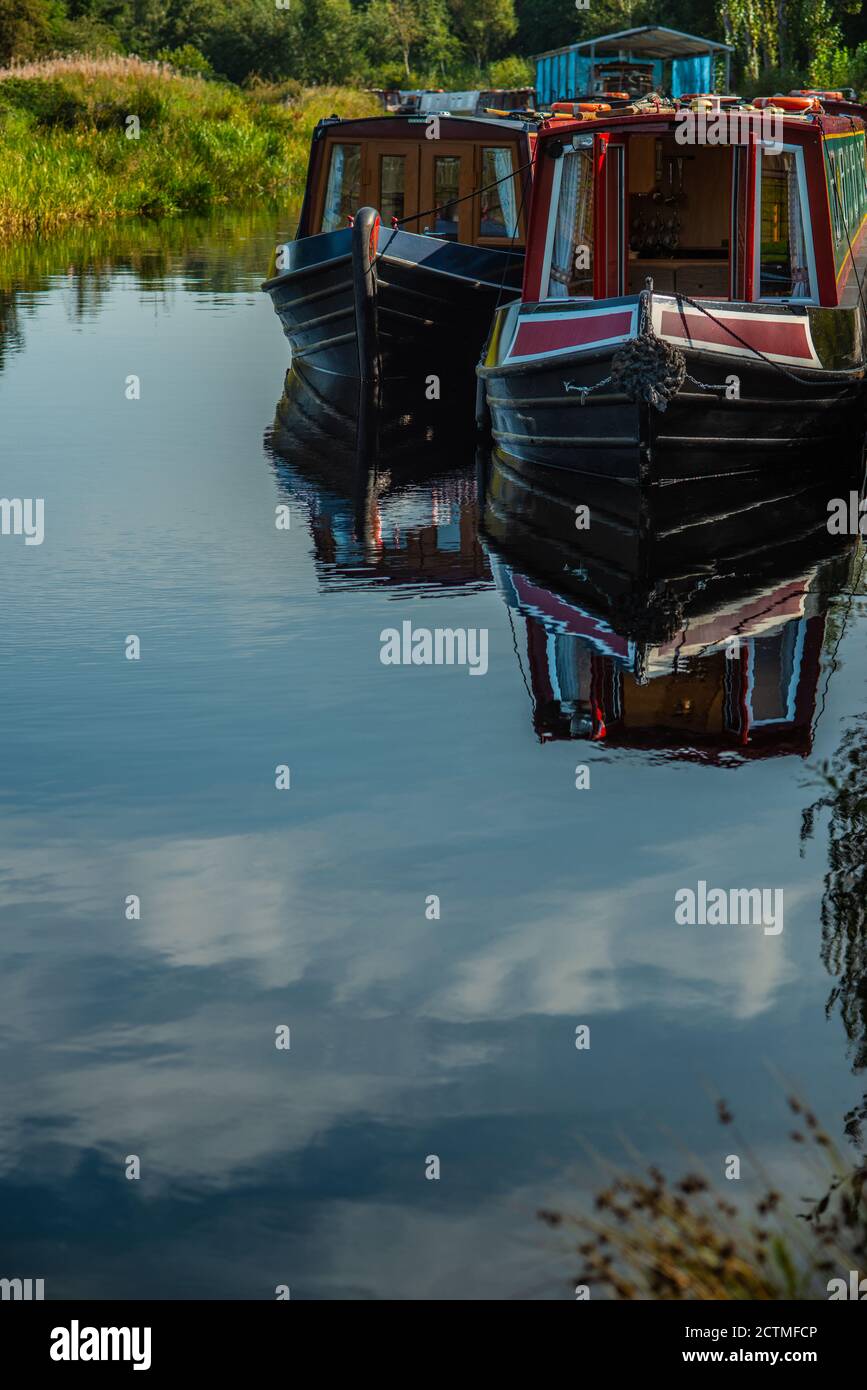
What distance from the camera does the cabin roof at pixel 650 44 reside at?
36188mm

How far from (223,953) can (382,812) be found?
1.37 m

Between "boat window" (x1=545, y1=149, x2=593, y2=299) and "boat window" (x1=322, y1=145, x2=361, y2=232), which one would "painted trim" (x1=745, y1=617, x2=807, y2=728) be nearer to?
"boat window" (x1=545, y1=149, x2=593, y2=299)

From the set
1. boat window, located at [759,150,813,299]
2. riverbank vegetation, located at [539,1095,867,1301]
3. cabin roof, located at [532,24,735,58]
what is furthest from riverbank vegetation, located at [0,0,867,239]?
riverbank vegetation, located at [539,1095,867,1301]

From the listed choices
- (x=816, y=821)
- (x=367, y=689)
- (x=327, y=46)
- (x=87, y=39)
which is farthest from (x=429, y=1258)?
(x=327, y=46)

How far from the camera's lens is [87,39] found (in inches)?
2255

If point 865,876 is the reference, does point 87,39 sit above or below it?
above

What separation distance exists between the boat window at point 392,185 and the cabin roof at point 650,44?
18440 mm

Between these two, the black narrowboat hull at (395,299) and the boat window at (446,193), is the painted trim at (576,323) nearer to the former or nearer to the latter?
the black narrowboat hull at (395,299)

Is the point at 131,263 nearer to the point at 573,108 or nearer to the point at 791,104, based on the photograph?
the point at 573,108

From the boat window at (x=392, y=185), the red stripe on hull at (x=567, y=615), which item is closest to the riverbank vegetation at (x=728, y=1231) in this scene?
the red stripe on hull at (x=567, y=615)

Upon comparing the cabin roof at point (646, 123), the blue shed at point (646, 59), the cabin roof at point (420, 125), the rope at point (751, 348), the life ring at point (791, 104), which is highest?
the blue shed at point (646, 59)

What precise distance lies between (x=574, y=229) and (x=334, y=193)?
19.9ft

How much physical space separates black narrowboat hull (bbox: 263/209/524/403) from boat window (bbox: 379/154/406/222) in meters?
1.24
